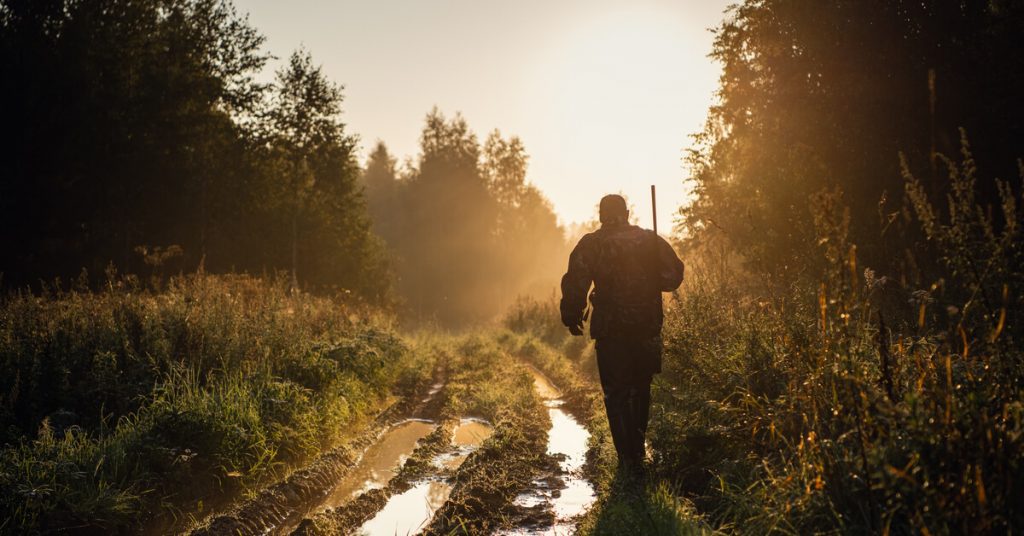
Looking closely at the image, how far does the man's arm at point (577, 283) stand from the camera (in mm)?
6344

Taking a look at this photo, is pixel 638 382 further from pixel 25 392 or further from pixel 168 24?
pixel 168 24

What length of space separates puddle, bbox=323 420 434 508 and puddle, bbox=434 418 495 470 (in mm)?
466

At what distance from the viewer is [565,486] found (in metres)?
6.15

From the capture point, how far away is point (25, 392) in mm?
6949

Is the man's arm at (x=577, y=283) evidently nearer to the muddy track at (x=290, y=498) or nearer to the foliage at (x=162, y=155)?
the muddy track at (x=290, y=498)

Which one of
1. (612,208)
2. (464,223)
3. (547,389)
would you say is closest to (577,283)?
(612,208)

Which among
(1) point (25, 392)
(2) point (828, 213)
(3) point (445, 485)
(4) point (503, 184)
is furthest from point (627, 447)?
(4) point (503, 184)

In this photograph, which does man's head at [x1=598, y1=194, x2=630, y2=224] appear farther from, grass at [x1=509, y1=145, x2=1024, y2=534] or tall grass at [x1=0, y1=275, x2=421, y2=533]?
tall grass at [x1=0, y1=275, x2=421, y2=533]

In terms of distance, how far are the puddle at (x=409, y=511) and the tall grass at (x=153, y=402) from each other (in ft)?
5.05

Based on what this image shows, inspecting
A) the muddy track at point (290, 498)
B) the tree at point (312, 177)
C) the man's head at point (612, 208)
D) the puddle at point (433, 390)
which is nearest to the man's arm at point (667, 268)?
the man's head at point (612, 208)

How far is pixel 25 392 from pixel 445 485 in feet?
14.9

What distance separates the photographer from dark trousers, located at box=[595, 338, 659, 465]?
6.02 metres

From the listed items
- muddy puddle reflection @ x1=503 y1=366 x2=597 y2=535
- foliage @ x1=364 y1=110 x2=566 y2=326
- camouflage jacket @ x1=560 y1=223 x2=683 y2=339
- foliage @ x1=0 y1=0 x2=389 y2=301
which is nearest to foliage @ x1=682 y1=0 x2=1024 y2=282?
muddy puddle reflection @ x1=503 y1=366 x2=597 y2=535

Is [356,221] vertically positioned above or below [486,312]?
above
